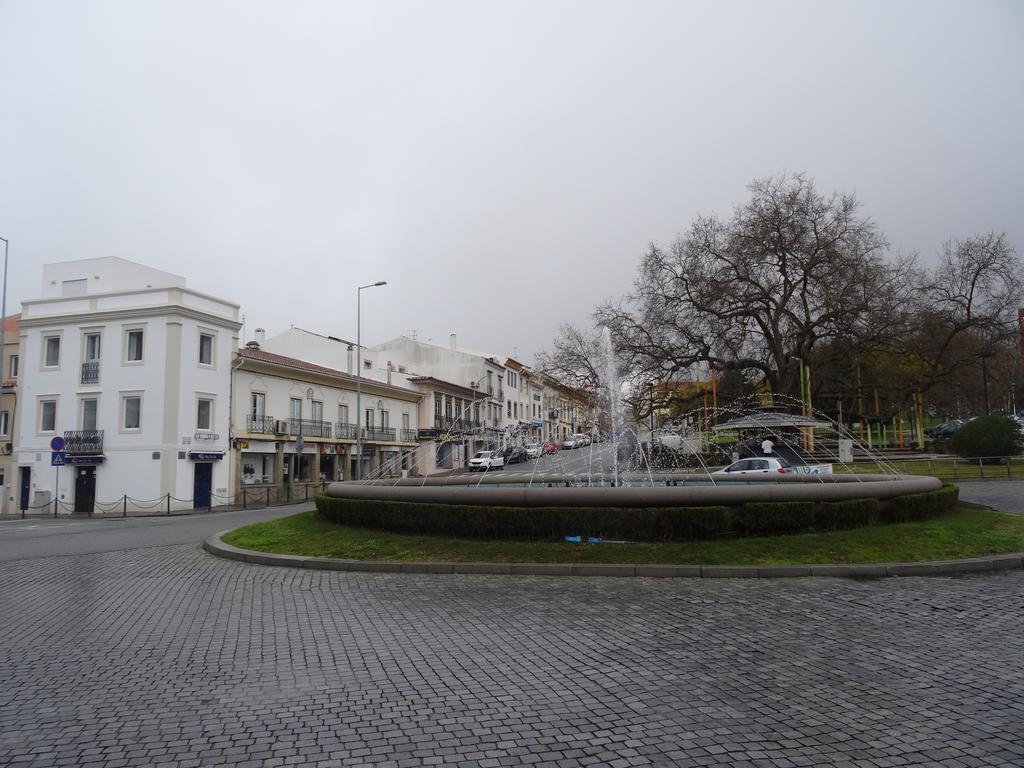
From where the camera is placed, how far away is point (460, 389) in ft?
218

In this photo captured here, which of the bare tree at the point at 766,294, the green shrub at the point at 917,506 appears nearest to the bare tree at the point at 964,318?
the bare tree at the point at 766,294

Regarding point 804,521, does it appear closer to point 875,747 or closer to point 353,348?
point 875,747

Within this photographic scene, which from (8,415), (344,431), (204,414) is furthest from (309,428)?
(8,415)

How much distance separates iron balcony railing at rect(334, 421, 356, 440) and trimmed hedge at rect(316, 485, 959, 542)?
34406 mm

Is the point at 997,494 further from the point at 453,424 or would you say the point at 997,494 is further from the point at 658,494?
the point at 453,424

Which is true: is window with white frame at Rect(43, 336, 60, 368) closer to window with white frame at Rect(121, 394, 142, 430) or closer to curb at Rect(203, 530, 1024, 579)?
window with white frame at Rect(121, 394, 142, 430)

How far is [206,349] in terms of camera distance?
3641 centimetres

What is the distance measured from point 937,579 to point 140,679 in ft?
32.3

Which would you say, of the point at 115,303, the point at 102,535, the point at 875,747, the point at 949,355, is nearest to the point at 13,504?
the point at 115,303

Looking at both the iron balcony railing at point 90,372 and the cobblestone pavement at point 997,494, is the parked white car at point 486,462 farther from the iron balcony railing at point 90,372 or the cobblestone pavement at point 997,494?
the cobblestone pavement at point 997,494

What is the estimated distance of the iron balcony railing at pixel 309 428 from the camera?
1634 inches

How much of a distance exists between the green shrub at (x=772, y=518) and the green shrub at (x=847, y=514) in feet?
0.98

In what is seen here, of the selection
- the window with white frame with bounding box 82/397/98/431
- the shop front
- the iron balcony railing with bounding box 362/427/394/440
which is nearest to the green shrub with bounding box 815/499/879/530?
the shop front

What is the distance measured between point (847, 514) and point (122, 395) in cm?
3382
